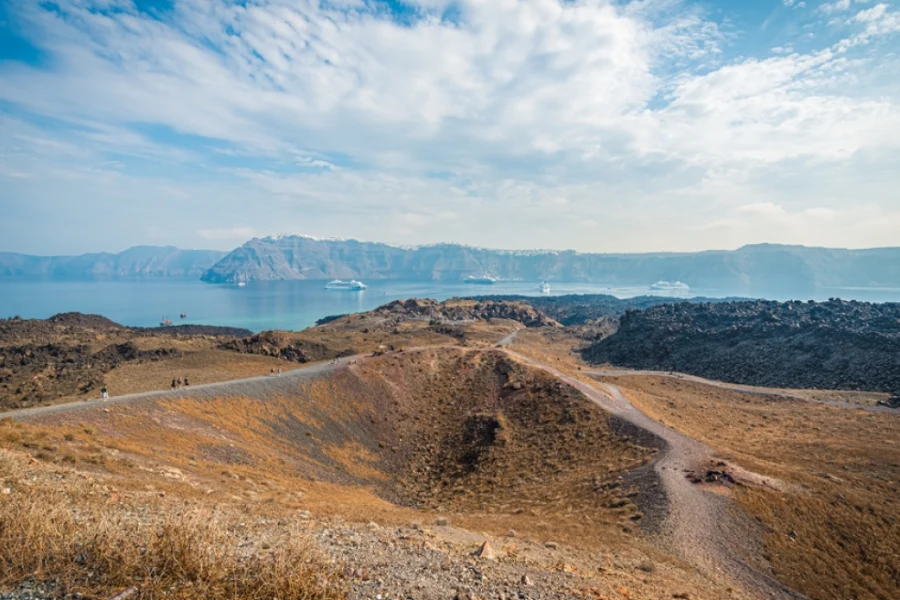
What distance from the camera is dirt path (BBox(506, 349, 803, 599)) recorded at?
14070 millimetres

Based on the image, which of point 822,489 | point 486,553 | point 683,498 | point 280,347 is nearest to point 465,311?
point 280,347

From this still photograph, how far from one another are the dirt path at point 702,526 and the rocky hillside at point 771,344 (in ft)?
173

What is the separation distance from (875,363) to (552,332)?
72130 millimetres

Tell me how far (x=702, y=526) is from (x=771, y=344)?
74.0m

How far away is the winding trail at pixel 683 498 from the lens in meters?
14.3

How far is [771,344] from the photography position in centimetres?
7506

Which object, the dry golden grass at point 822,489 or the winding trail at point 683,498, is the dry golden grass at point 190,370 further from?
the dry golden grass at point 822,489

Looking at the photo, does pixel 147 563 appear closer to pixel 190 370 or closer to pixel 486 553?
pixel 486 553

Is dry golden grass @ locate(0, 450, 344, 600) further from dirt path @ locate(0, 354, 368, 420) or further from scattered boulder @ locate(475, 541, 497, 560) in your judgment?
dirt path @ locate(0, 354, 368, 420)

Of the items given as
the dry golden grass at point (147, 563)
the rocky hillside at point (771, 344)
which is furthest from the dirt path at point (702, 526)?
the rocky hillside at point (771, 344)

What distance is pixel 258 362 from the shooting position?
46.1m

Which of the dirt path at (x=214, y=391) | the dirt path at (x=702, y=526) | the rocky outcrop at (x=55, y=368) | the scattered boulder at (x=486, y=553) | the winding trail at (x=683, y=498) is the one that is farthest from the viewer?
the rocky outcrop at (x=55, y=368)

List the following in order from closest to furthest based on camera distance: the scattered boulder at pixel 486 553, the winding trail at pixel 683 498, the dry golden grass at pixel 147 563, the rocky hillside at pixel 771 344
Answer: the dry golden grass at pixel 147 563 → the scattered boulder at pixel 486 553 → the winding trail at pixel 683 498 → the rocky hillside at pixel 771 344

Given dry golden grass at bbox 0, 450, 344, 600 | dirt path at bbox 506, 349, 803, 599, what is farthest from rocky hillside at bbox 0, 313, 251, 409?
dirt path at bbox 506, 349, 803, 599
